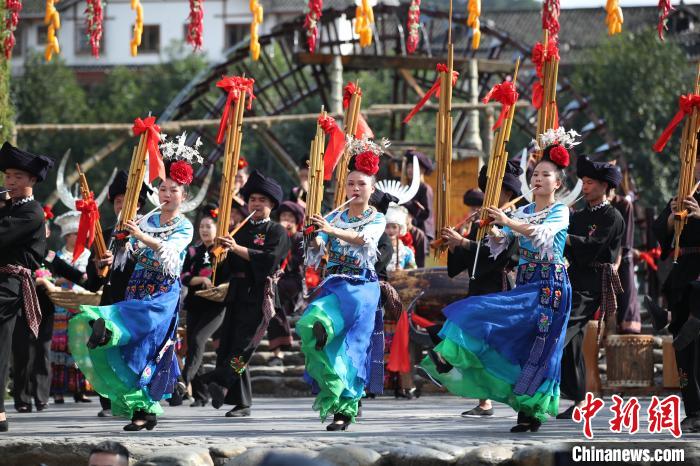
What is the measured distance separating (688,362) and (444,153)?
7.13ft

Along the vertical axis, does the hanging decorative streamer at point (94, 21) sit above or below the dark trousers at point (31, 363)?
→ above

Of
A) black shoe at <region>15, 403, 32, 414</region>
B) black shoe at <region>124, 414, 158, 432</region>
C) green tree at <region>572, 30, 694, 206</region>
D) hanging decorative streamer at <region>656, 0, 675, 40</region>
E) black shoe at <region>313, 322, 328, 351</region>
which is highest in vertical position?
green tree at <region>572, 30, 694, 206</region>

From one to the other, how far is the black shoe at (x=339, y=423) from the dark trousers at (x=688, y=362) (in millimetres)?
2228

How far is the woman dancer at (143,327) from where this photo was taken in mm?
9422

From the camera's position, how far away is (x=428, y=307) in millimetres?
13688

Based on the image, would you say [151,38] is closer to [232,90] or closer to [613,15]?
[613,15]

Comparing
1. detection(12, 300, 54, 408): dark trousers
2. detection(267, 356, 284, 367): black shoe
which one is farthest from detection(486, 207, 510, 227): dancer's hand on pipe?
detection(267, 356, 284, 367): black shoe

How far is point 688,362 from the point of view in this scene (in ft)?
30.5

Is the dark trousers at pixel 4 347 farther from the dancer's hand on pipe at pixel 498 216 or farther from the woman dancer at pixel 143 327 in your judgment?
the dancer's hand on pipe at pixel 498 216

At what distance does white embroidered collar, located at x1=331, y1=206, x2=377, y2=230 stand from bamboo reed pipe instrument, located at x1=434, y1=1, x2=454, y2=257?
0.45m

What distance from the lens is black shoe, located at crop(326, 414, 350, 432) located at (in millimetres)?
9234

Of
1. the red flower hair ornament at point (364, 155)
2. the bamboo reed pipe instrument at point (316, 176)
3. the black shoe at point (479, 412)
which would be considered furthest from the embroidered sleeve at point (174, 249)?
the black shoe at point (479, 412)

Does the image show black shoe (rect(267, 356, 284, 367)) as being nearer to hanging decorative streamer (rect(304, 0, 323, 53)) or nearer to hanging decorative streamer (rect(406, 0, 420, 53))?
hanging decorative streamer (rect(304, 0, 323, 53))

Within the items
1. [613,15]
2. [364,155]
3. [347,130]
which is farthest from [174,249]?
[613,15]
